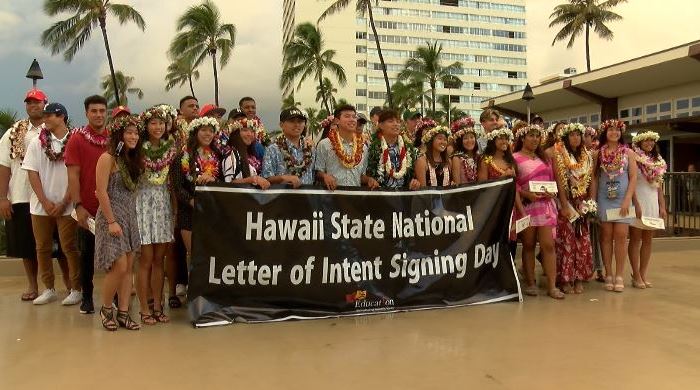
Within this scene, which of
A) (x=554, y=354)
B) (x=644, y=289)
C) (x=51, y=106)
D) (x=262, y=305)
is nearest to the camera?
(x=554, y=354)

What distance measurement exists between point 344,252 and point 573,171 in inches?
104

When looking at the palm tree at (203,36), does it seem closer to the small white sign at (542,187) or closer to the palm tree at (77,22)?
the palm tree at (77,22)

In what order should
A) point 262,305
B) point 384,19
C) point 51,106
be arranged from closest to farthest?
point 262,305 < point 51,106 < point 384,19

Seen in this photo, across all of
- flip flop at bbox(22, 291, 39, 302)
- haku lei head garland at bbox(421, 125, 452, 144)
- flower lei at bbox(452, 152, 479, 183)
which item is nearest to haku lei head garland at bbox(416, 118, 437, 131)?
flower lei at bbox(452, 152, 479, 183)

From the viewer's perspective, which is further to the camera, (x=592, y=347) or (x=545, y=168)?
(x=545, y=168)

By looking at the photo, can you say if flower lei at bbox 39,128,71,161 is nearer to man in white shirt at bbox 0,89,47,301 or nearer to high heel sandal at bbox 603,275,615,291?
man in white shirt at bbox 0,89,47,301

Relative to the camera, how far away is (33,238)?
5492 millimetres

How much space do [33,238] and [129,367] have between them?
278cm

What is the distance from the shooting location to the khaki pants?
5184mm

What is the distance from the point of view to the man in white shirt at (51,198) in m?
5.02

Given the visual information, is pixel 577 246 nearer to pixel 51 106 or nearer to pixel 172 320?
pixel 172 320

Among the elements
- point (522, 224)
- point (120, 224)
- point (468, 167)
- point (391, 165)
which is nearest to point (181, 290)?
point (120, 224)

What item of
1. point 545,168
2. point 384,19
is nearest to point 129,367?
point 545,168

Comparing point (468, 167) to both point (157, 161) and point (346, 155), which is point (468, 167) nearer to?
point (346, 155)
